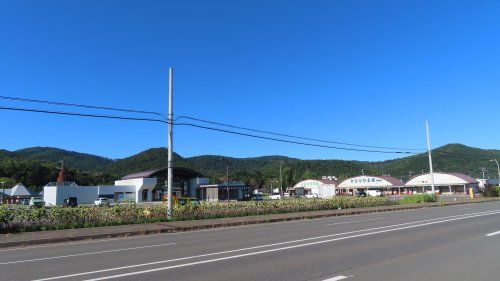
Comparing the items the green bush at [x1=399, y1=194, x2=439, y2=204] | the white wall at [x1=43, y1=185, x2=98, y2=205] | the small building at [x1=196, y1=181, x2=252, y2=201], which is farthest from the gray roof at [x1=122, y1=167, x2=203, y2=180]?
the green bush at [x1=399, y1=194, x2=439, y2=204]

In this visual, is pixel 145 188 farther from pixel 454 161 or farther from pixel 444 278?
pixel 454 161

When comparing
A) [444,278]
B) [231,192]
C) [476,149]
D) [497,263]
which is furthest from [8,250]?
[476,149]

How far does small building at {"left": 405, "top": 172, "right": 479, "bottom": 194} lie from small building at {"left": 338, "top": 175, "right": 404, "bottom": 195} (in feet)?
15.4

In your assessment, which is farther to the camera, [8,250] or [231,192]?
[231,192]

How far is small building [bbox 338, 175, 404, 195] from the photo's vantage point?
391ft

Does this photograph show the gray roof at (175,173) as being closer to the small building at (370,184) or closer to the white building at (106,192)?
the white building at (106,192)

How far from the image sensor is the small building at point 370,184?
119 metres

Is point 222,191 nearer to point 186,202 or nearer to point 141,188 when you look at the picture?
point 141,188

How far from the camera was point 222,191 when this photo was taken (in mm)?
87250

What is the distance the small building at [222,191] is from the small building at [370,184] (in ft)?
142

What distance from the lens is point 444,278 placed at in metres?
8.00

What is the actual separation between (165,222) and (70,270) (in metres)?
14.7

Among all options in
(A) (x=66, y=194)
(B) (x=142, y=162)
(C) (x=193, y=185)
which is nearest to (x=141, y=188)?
(C) (x=193, y=185)

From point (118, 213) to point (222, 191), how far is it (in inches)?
2505
